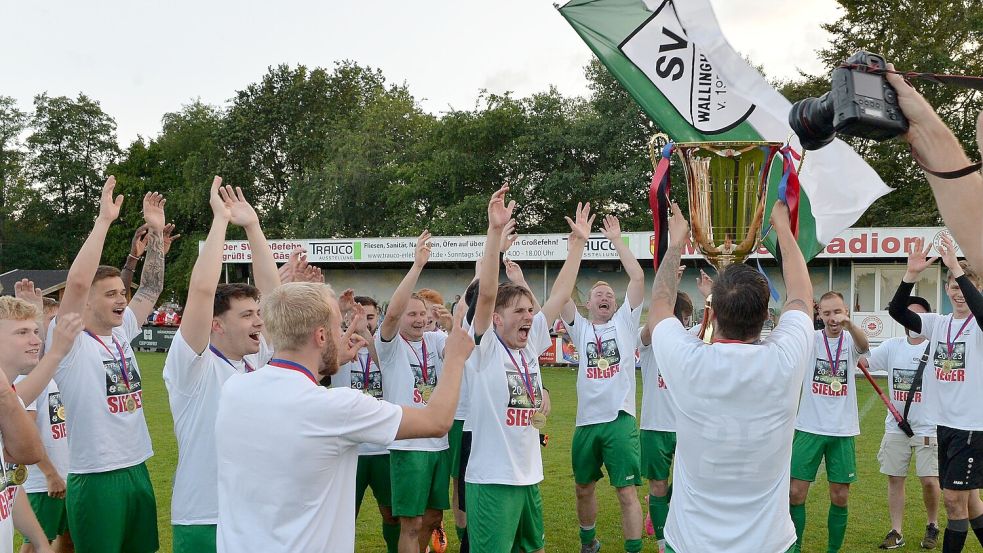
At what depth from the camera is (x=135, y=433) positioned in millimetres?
5000

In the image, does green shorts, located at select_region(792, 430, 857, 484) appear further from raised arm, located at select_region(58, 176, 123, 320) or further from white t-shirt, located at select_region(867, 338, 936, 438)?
raised arm, located at select_region(58, 176, 123, 320)

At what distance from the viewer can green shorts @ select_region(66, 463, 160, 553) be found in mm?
4695

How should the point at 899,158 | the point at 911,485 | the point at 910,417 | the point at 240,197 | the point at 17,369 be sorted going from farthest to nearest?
1. the point at 899,158
2. the point at 911,485
3. the point at 910,417
4. the point at 240,197
5. the point at 17,369

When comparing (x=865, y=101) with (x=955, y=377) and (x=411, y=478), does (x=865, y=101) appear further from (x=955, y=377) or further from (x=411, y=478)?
(x=955, y=377)

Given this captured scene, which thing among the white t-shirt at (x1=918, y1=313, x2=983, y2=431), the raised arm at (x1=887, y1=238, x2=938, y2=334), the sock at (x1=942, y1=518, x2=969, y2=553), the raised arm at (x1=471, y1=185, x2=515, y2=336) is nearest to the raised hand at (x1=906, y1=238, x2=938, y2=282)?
the raised arm at (x1=887, y1=238, x2=938, y2=334)

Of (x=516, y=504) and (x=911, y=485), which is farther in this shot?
(x=911, y=485)

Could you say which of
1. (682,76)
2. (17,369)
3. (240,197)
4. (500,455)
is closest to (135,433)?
(17,369)

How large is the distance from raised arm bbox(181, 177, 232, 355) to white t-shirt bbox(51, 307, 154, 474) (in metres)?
1.38

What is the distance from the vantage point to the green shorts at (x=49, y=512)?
550 cm

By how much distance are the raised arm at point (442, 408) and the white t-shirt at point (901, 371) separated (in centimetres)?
583

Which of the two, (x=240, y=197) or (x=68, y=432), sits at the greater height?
(x=240, y=197)

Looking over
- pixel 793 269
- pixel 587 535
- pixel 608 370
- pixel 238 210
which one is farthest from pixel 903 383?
pixel 238 210

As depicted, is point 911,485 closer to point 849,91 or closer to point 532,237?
point 849,91

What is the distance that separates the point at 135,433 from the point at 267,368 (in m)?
2.57
